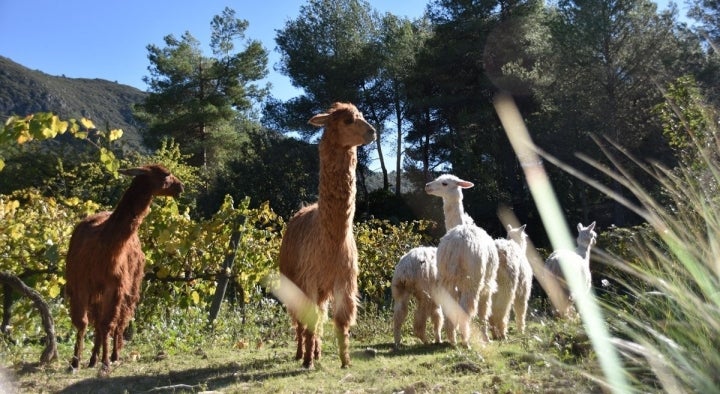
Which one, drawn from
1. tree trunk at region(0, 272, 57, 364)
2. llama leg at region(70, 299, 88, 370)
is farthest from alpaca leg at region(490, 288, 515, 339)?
tree trunk at region(0, 272, 57, 364)

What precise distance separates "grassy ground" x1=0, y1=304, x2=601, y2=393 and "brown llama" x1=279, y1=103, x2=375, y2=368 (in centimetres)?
44

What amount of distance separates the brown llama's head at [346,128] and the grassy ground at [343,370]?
6.32ft

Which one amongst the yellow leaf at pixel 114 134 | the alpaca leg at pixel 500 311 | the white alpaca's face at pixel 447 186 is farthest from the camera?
the white alpaca's face at pixel 447 186

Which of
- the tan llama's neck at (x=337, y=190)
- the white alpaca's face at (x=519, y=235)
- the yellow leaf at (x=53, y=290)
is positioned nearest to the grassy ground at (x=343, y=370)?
the yellow leaf at (x=53, y=290)

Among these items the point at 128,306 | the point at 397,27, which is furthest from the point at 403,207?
the point at 128,306

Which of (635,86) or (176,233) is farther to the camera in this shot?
(635,86)

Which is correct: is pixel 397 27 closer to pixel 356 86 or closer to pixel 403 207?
pixel 356 86

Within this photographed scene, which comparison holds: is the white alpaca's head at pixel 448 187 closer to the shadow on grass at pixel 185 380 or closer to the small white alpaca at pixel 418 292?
the small white alpaca at pixel 418 292

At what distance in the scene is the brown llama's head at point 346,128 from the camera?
5.45 meters

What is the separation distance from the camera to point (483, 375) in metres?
4.45

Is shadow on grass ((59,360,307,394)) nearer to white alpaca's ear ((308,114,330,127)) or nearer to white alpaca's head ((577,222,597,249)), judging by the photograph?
white alpaca's ear ((308,114,330,127))

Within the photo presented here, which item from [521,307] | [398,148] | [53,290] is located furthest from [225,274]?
[398,148]

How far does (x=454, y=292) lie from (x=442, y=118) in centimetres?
2690

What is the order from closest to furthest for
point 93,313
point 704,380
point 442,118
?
1. point 704,380
2. point 93,313
3. point 442,118
